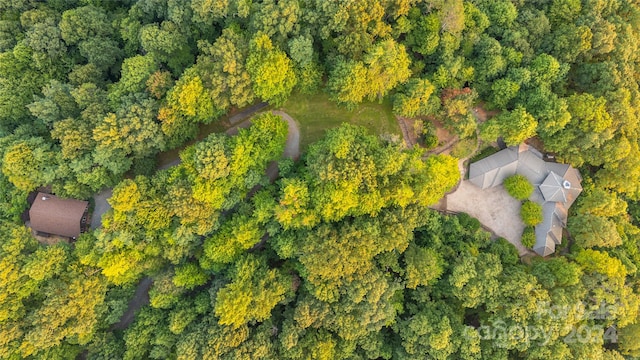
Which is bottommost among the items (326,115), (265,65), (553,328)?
(553,328)

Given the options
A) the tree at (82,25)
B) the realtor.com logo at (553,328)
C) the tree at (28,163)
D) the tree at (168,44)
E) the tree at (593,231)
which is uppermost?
the tree at (82,25)

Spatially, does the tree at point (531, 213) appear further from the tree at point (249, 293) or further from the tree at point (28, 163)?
the tree at point (28, 163)

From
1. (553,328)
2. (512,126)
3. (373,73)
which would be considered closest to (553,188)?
(512,126)

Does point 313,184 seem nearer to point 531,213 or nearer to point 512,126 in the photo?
point 512,126

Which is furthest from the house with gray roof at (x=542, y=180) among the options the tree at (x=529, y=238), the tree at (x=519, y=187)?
the tree at (x=519, y=187)

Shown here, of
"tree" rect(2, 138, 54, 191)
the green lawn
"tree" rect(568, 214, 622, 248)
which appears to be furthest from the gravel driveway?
"tree" rect(2, 138, 54, 191)

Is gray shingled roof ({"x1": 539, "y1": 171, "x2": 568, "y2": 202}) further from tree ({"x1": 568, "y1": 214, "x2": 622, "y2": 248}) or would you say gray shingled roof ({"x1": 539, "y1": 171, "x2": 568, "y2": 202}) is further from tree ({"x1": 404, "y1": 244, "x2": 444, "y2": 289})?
tree ({"x1": 404, "y1": 244, "x2": 444, "y2": 289})

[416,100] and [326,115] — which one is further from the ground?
[416,100]
